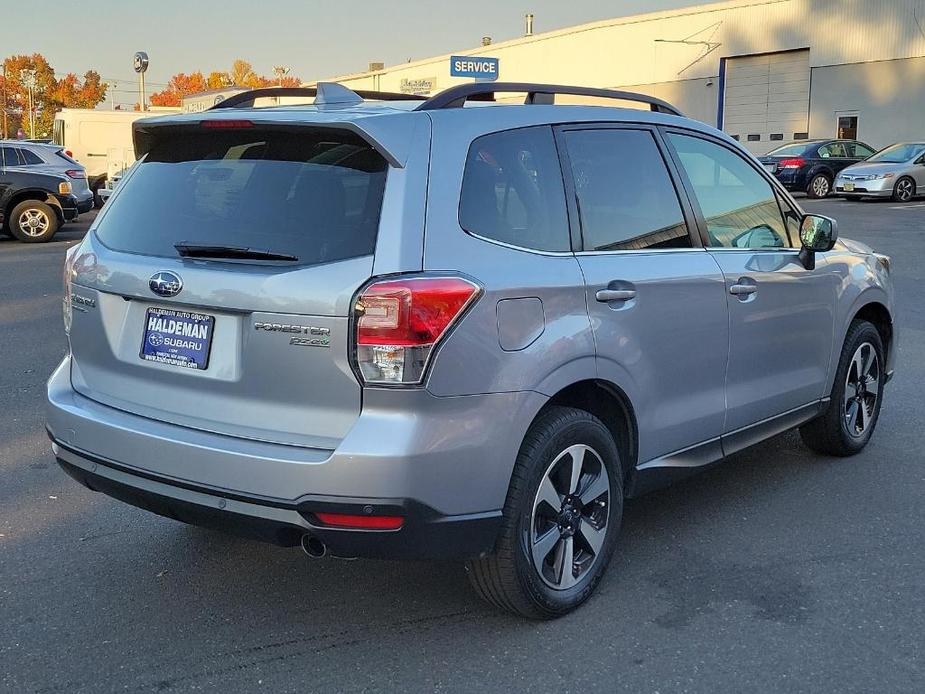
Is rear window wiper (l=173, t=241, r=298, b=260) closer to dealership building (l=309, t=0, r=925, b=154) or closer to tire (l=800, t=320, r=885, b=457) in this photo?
tire (l=800, t=320, r=885, b=457)

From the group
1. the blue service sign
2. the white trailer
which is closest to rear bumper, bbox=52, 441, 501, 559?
the white trailer

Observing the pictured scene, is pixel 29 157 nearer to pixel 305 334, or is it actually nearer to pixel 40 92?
pixel 305 334

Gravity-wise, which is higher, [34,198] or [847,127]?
[847,127]

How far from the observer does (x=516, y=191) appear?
350cm

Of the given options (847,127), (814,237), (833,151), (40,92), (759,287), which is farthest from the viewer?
(40,92)

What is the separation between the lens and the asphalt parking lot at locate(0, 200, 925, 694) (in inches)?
128

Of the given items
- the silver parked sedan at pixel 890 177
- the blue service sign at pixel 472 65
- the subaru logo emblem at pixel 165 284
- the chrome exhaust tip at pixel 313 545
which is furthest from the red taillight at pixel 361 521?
the blue service sign at pixel 472 65

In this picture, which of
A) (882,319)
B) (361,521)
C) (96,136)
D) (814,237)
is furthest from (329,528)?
(96,136)

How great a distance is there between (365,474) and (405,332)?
43 cm

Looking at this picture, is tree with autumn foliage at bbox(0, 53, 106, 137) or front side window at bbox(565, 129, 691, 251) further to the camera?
tree with autumn foliage at bbox(0, 53, 106, 137)

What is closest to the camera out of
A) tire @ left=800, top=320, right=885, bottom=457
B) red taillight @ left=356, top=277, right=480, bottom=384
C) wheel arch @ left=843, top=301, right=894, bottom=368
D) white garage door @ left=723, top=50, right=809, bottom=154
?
red taillight @ left=356, top=277, right=480, bottom=384

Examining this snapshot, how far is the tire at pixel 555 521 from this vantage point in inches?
131

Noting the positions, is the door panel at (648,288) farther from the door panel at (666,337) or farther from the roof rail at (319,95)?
the roof rail at (319,95)

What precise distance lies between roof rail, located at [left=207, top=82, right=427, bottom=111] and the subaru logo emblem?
0.90m
